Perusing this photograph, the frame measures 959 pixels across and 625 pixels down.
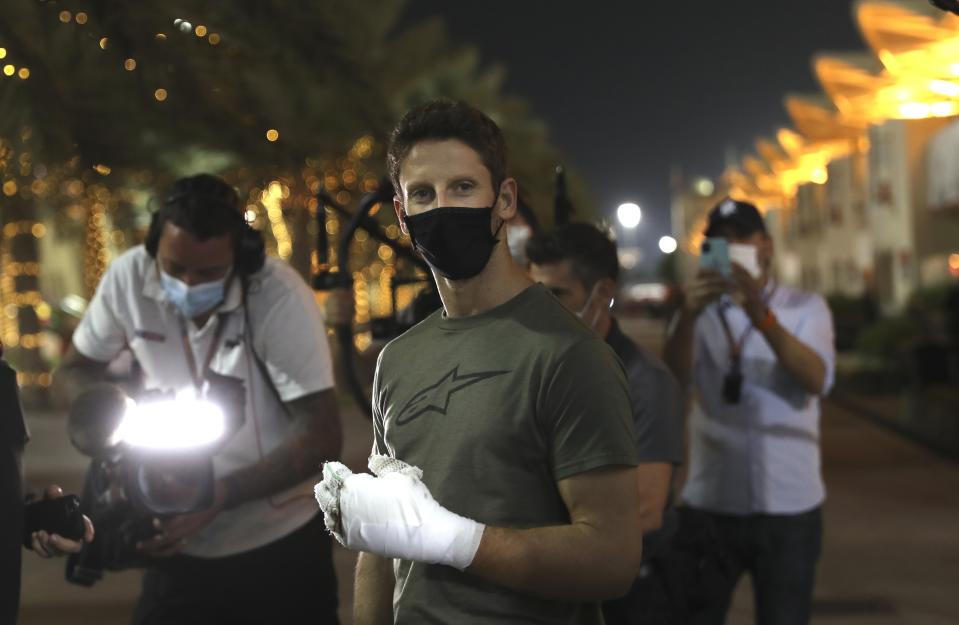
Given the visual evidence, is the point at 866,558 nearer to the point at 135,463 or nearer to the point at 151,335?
the point at 151,335

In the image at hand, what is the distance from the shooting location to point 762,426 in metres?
4.47

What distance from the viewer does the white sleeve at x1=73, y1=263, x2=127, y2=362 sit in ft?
12.6

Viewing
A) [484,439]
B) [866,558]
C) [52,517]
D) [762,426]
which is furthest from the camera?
[866,558]

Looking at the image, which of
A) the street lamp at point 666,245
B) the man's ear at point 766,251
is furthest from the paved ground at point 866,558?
the street lamp at point 666,245

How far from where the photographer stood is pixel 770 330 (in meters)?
4.31

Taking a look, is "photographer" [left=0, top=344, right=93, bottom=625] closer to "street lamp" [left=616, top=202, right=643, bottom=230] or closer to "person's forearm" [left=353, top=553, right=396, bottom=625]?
"person's forearm" [left=353, top=553, right=396, bottom=625]

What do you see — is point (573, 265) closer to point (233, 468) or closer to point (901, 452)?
point (233, 468)

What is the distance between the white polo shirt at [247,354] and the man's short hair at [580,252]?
712 mm

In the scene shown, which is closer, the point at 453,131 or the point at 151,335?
the point at 453,131

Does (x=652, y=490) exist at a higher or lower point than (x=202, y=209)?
lower

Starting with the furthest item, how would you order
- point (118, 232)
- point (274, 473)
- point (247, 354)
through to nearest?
point (118, 232) < point (247, 354) < point (274, 473)

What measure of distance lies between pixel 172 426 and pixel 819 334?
2.40 meters

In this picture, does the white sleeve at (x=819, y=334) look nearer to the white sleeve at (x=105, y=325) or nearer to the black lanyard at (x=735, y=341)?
the black lanyard at (x=735, y=341)

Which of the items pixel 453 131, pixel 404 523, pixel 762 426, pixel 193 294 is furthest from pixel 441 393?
pixel 762 426
